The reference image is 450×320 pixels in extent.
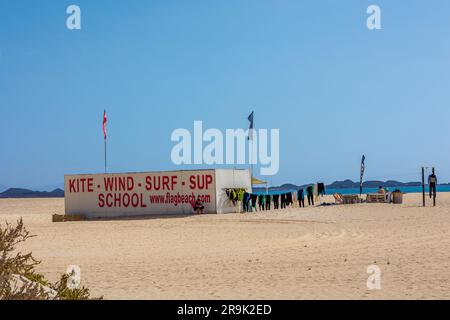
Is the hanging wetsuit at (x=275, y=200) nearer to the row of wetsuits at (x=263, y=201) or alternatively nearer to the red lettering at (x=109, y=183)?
the row of wetsuits at (x=263, y=201)

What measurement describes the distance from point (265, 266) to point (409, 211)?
1714 centimetres

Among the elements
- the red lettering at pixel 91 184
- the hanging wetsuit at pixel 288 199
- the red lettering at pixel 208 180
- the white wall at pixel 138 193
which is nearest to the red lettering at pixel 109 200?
the white wall at pixel 138 193

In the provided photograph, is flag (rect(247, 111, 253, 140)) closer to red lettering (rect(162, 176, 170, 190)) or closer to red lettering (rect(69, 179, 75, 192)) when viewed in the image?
red lettering (rect(162, 176, 170, 190))

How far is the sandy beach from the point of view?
9.60 metres

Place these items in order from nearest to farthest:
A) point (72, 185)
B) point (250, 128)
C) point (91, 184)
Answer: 1. point (91, 184)
2. point (72, 185)
3. point (250, 128)

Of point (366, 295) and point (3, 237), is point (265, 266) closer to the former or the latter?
point (366, 295)

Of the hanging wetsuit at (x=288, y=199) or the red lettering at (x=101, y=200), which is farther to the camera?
the hanging wetsuit at (x=288, y=199)

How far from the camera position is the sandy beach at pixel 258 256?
31.5 ft

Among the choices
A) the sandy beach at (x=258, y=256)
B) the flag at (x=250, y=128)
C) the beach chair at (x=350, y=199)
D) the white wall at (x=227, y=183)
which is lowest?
the sandy beach at (x=258, y=256)

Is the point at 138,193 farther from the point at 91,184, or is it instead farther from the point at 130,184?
the point at 91,184

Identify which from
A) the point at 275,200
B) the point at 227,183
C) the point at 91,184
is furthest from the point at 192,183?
the point at 91,184

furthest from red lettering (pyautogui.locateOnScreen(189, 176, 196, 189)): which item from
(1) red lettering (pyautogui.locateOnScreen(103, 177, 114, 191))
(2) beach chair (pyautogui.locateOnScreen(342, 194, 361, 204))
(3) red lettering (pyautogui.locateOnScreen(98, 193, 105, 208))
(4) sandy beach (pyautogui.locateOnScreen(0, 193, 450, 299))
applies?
(2) beach chair (pyautogui.locateOnScreen(342, 194, 361, 204))

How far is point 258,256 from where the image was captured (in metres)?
14.1
